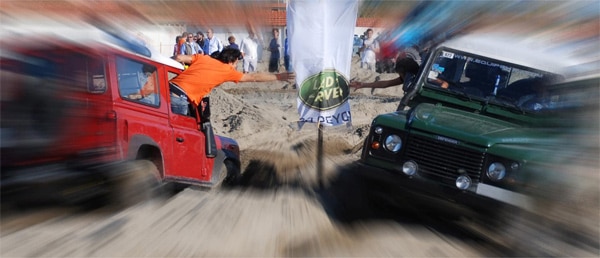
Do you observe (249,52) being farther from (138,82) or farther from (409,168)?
(409,168)

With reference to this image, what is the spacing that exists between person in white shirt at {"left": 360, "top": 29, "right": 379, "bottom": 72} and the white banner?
8272mm

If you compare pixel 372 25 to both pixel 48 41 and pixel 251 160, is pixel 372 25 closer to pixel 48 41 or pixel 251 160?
pixel 251 160

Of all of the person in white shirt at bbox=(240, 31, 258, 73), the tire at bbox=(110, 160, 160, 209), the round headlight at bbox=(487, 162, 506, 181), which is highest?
the person in white shirt at bbox=(240, 31, 258, 73)

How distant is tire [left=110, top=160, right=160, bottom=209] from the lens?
5.94 meters

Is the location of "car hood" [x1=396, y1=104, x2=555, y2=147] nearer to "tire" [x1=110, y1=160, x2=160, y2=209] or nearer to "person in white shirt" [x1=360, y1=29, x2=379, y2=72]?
"tire" [x1=110, y1=160, x2=160, y2=209]

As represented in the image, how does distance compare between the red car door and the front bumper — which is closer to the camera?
the front bumper

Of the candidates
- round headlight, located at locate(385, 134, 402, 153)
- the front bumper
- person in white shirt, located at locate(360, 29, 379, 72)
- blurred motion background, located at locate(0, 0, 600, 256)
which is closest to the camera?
blurred motion background, located at locate(0, 0, 600, 256)

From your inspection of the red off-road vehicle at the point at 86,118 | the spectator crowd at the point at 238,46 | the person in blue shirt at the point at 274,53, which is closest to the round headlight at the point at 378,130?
the red off-road vehicle at the point at 86,118

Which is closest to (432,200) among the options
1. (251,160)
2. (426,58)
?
(426,58)

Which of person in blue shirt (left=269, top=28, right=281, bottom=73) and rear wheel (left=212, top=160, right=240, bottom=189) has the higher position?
person in blue shirt (left=269, top=28, right=281, bottom=73)

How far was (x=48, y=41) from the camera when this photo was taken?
17.3ft

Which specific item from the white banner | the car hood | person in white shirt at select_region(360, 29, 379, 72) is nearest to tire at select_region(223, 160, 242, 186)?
the white banner

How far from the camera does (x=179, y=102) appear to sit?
748cm

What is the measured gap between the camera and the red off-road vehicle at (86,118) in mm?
5059
